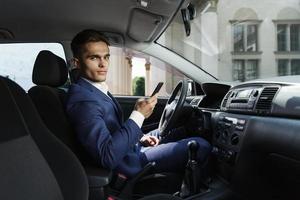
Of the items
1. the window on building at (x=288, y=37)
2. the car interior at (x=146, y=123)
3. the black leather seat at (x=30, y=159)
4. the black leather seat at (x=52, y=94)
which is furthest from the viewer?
the window on building at (x=288, y=37)

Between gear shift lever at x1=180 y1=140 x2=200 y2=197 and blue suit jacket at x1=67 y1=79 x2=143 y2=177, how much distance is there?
1.40 ft

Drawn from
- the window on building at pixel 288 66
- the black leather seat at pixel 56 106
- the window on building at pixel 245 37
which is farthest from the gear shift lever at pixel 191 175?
the window on building at pixel 245 37

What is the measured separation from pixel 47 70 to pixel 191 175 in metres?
0.88

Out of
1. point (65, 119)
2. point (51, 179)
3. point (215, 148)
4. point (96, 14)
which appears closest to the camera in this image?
point (51, 179)

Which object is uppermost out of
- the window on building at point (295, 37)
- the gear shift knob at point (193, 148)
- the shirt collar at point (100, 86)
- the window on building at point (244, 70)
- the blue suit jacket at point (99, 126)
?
the window on building at point (295, 37)

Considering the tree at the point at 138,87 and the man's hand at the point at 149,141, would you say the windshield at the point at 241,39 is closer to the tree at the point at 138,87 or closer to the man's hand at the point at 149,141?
the tree at the point at 138,87

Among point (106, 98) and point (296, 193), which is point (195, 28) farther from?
point (296, 193)

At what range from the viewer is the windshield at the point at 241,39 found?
3.24 m

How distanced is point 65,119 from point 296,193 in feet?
3.41

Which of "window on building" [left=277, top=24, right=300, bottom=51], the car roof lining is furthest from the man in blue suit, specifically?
"window on building" [left=277, top=24, right=300, bottom=51]

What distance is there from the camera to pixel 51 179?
1702mm

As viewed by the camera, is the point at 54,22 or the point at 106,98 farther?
the point at 54,22

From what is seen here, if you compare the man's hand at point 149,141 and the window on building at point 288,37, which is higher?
the window on building at point 288,37

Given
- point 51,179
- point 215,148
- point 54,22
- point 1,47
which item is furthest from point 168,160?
point 1,47
